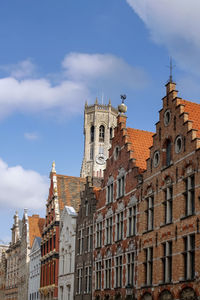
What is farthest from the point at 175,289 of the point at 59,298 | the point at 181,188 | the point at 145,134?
the point at 59,298

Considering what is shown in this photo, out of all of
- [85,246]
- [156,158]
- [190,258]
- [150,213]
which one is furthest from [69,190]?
[190,258]

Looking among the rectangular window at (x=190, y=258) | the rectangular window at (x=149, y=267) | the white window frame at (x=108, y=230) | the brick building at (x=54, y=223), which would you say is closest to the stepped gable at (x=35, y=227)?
the brick building at (x=54, y=223)

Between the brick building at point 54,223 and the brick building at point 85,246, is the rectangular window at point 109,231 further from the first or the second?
the brick building at point 54,223

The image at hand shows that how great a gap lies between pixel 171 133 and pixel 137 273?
8.27 meters

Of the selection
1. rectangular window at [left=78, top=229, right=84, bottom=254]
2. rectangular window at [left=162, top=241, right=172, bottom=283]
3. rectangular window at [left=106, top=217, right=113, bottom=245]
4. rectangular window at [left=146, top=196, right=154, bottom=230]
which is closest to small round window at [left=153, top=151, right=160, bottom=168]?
rectangular window at [left=146, top=196, right=154, bottom=230]

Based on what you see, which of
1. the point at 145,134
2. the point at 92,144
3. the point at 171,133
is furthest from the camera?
the point at 92,144

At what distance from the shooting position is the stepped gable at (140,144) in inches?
Result: 1370

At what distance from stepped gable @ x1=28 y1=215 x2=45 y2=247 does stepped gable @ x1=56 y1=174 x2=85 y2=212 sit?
12.4m

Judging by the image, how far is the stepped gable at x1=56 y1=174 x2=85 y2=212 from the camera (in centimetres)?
5223

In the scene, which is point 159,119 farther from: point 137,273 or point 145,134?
point 137,273

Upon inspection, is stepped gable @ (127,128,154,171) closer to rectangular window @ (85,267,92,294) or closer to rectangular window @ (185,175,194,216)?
rectangular window @ (185,175,194,216)

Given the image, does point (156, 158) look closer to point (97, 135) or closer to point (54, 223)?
point (54, 223)

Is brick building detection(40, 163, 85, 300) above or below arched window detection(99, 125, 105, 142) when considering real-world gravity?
→ below

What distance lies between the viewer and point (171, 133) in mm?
29750
